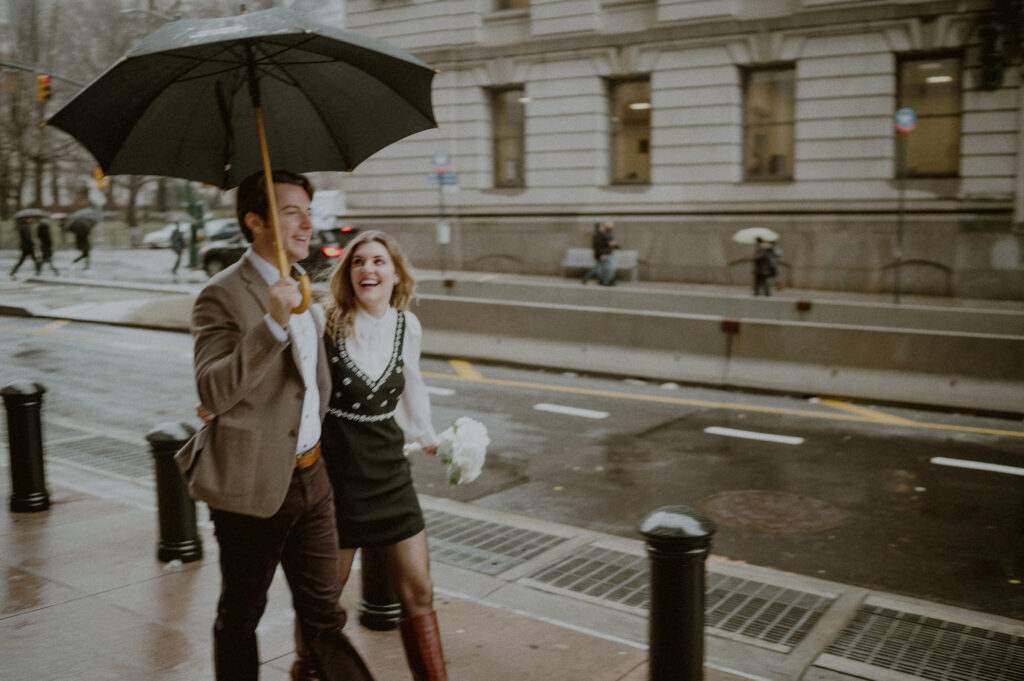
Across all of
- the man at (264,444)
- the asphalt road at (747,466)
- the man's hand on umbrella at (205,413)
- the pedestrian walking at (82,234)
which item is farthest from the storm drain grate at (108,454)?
the pedestrian walking at (82,234)

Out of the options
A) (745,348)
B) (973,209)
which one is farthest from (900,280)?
(745,348)

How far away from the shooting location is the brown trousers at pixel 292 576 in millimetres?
3137

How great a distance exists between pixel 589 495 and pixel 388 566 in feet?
12.8

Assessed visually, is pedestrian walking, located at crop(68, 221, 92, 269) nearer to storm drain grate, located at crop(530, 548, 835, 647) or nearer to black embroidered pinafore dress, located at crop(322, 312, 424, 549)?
storm drain grate, located at crop(530, 548, 835, 647)

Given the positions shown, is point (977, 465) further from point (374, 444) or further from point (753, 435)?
point (374, 444)

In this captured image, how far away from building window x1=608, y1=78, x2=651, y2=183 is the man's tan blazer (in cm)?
2403

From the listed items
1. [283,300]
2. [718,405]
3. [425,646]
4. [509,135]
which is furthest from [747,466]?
[509,135]

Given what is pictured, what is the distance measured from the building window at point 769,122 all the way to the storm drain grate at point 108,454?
62.8 feet

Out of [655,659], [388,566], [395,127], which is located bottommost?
[655,659]

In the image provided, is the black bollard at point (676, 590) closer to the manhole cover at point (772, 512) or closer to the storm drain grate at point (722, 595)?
the storm drain grate at point (722, 595)

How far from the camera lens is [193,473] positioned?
3.04 meters

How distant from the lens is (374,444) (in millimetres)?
3635

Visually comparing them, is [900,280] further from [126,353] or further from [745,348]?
[126,353]

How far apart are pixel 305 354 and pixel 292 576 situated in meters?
0.79
